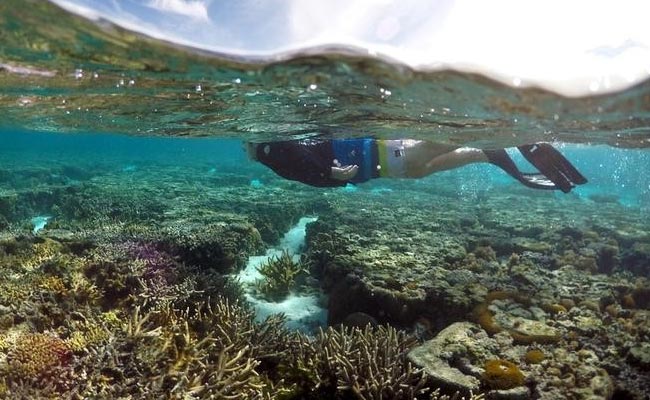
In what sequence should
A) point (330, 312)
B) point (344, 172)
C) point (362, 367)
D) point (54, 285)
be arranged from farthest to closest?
point (344, 172), point (330, 312), point (54, 285), point (362, 367)

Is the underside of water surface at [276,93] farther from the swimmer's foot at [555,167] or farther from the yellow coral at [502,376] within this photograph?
the yellow coral at [502,376]

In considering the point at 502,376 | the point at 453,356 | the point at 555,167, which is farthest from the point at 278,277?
the point at 555,167

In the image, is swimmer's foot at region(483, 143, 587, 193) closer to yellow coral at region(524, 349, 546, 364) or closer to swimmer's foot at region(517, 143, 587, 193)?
swimmer's foot at region(517, 143, 587, 193)

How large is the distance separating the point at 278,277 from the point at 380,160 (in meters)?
4.32

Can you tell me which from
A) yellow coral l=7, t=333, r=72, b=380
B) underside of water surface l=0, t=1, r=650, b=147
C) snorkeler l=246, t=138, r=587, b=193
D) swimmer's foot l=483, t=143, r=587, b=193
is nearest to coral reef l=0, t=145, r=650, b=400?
yellow coral l=7, t=333, r=72, b=380

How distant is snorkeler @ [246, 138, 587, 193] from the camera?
35.9ft

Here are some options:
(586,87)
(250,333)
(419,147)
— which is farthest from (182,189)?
(586,87)

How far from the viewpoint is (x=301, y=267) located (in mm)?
11820

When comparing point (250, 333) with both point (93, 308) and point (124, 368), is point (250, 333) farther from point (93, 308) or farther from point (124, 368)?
point (93, 308)

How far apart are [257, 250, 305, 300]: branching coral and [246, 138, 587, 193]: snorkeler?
2.40 m

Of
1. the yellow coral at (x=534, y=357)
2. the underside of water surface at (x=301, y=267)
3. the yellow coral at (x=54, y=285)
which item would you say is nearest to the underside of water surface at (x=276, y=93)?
the underside of water surface at (x=301, y=267)

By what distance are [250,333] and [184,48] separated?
5.59 meters

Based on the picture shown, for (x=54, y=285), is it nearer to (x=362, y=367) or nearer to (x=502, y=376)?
(x=362, y=367)

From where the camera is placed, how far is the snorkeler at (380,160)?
10.9 metres
